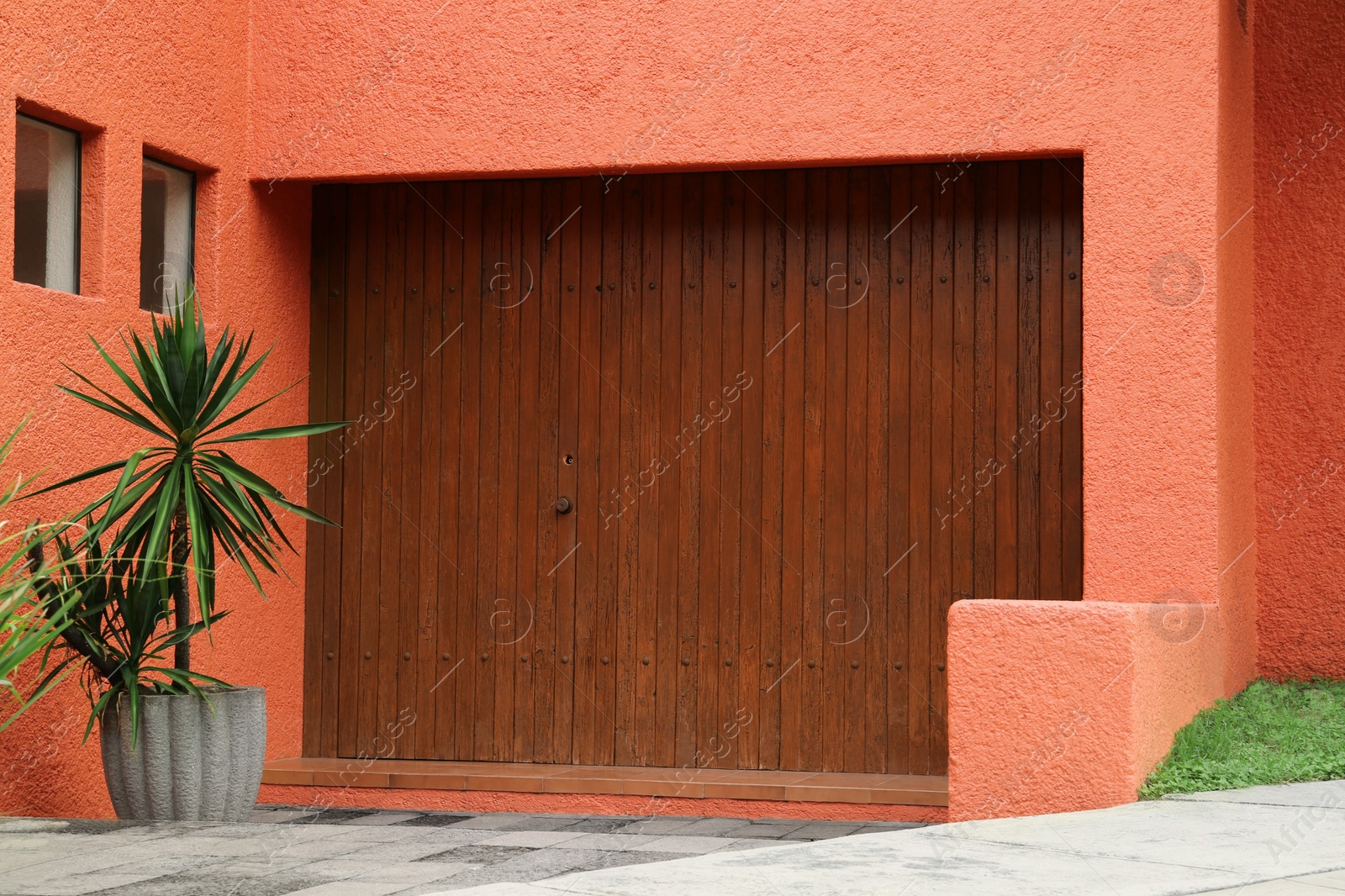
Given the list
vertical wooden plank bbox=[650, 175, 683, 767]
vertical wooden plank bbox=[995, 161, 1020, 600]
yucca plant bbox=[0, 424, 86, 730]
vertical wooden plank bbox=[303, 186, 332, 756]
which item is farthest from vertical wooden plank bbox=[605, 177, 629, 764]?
yucca plant bbox=[0, 424, 86, 730]

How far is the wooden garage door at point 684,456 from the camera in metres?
5.66

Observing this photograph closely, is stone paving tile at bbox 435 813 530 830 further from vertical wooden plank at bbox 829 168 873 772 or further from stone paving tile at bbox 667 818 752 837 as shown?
vertical wooden plank at bbox 829 168 873 772

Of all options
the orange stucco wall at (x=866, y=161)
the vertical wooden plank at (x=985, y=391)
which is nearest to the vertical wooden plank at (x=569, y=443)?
the orange stucco wall at (x=866, y=161)

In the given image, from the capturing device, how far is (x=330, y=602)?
612 cm

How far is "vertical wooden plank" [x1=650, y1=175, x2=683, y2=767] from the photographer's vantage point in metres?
5.84

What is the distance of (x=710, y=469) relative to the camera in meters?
5.86

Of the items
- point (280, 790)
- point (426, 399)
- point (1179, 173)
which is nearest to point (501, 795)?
point (280, 790)

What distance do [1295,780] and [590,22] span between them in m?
3.75

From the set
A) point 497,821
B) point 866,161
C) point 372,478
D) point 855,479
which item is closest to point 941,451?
point 855,479

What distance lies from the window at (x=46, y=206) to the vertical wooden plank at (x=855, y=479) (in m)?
2.92

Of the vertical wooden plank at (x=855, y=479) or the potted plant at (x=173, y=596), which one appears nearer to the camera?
the potted plant at (x=173, y=596)

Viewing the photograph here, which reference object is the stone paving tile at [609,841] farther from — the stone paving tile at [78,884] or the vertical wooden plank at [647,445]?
the stone paving tile at [78,884]

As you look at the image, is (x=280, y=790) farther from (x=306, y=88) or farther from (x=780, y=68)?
(x=780, y=68)

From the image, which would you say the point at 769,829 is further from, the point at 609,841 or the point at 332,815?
the point at 332,815
